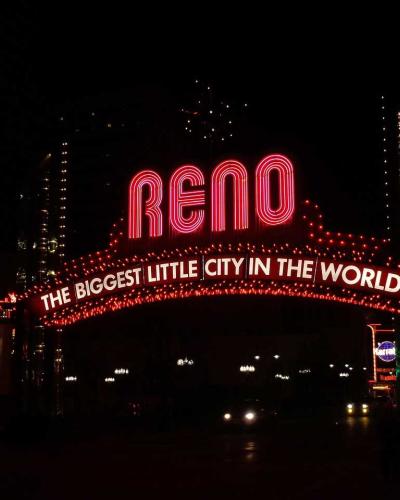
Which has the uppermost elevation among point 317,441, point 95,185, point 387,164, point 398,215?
point 95,185

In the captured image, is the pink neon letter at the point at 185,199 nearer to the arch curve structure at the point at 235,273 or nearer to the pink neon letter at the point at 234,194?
the pink neon letter at the point at 234,194

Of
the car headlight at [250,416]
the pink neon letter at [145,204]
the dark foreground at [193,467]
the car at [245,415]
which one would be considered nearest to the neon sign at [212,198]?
the pink neon letter at [145,204]

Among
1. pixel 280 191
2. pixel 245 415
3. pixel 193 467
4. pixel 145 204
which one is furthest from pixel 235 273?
pixel 245 415

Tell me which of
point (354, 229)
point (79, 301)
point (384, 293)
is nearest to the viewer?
point (384, 293)

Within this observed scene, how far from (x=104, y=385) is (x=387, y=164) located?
3073 cm

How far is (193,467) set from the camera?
549 inches

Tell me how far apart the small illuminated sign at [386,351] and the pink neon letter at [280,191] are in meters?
6.52

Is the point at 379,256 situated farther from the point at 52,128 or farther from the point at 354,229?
the point at 354,229

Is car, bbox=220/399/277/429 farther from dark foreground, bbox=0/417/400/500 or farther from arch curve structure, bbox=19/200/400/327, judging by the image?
arch curve structure, bbox=19/200/400/327

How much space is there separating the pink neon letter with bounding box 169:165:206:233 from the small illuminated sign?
7.23m

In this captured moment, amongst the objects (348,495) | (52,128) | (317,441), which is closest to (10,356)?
(52,128)

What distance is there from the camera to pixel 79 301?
17859 millimetres

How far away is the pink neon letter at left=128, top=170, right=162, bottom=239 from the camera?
17844 millimetres

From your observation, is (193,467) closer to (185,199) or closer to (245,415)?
(185,199)
